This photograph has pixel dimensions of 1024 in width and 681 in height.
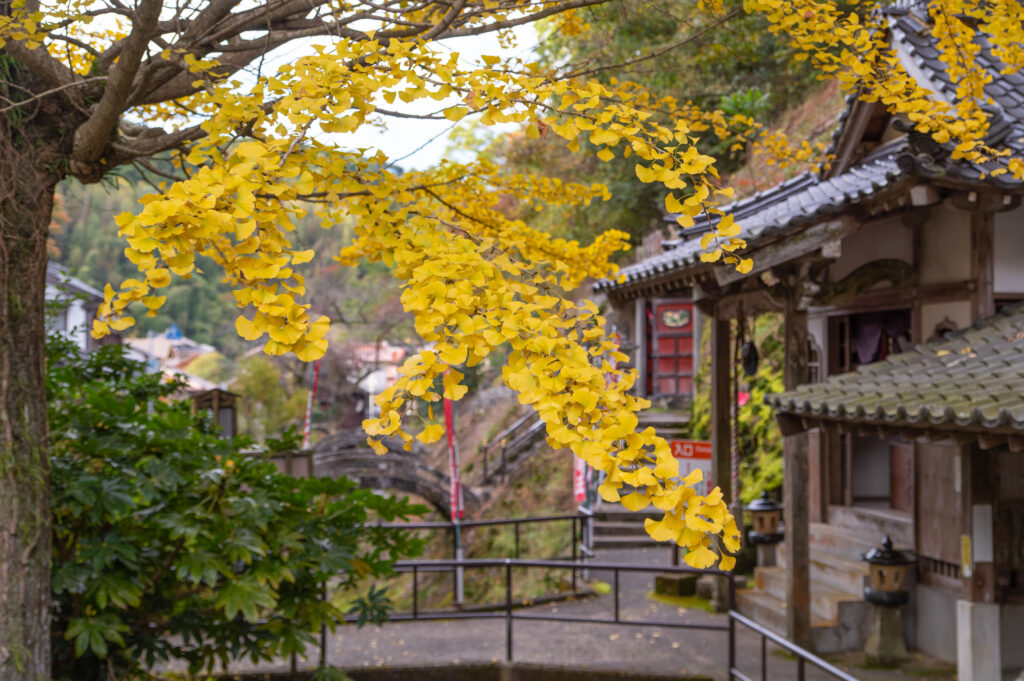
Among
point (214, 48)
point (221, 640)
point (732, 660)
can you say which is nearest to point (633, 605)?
Answer: point (732, 660)

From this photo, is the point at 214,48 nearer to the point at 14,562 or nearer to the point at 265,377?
the point at 14,562

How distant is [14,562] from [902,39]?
864 centimetres

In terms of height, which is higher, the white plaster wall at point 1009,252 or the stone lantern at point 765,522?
the white plaster wall at point 1009,252

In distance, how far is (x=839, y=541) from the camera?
9.35m

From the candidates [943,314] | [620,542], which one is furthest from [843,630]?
[620,542]

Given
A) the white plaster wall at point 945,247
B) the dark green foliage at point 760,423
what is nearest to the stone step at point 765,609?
the dark green foliage at point 760,423

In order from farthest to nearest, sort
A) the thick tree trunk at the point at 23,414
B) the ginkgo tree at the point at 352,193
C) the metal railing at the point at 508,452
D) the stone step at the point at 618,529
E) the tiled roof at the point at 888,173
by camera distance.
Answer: the metal railing at the point at 508,452, the stone step at the point at 618,529, the tiled roof at the point at 888,173, the thick tree trunk at the point at 23,414, the ginkgo tree at the point at 352,193

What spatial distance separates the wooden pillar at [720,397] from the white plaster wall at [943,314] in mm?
2521

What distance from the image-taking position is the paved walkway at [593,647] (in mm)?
7949

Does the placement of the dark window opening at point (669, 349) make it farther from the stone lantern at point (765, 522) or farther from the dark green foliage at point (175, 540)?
the dark green foliage at point (175, 540)

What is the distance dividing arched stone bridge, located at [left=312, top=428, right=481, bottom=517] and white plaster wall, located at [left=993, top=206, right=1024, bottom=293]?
642 inches

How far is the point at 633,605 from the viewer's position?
1060 centimetres

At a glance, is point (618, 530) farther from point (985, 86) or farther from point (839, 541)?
point (985, 86)

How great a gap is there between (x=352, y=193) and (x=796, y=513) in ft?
18.7
